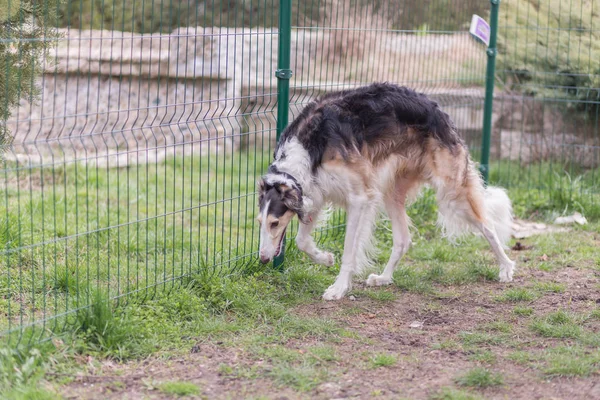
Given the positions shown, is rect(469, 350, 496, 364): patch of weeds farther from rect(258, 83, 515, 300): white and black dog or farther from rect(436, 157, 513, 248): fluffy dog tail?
rect(436, 157, 513, 248): fluffy dog tail

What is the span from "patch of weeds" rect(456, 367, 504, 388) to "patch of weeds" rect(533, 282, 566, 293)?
194cm

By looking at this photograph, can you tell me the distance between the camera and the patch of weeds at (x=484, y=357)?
4488 mm

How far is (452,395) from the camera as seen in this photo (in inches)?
155

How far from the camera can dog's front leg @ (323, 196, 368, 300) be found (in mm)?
5613

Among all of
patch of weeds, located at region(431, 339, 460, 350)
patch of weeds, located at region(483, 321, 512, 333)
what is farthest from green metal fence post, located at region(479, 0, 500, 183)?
patch of weeds, located at region(431, 339, 460, 350)

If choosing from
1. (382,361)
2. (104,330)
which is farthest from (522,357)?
(104,330)

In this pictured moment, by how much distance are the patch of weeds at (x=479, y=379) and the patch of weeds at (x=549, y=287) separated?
194 centimetres

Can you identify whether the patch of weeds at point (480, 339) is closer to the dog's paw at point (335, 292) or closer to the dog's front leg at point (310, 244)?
the dog's paw at point (335, 292)

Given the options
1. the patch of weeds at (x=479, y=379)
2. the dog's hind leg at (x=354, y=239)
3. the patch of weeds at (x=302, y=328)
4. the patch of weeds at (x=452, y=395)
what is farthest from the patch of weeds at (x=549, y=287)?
the patch of weeds at (x=452, y=395)

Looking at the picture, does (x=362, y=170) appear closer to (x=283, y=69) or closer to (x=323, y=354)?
(x=283, y=69)

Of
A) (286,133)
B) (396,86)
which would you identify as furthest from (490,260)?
(286,133)

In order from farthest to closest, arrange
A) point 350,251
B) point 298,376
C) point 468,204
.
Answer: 1. point 468,204
2. point 350,251
3. point 298,376

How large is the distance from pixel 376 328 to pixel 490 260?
2001 mm

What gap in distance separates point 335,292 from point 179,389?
189 centimetres
